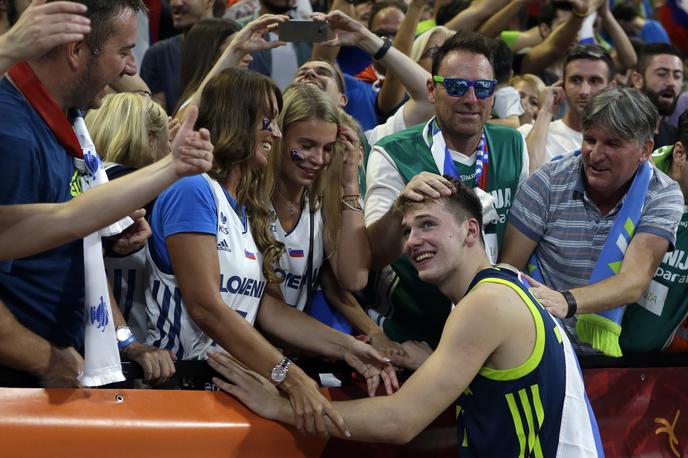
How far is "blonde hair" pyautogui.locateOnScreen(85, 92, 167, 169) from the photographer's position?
462 cm

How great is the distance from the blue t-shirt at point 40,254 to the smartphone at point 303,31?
2.09m

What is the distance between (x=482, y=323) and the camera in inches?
152

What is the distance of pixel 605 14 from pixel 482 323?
6.26m

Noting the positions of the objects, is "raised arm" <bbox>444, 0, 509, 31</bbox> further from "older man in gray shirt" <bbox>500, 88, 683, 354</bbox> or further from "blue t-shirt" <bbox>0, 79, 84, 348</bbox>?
"blue t-shirt" <bbox>0, 79, 84, 348</bbox>

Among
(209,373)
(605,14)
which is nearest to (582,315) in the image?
(209,373)

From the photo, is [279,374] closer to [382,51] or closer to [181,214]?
[181,214]

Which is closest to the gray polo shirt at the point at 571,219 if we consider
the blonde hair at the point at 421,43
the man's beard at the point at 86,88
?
the man's beard at the point at 86,88

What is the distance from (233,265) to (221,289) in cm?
10

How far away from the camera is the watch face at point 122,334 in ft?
13.1

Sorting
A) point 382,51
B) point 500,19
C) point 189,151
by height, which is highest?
point 189,151

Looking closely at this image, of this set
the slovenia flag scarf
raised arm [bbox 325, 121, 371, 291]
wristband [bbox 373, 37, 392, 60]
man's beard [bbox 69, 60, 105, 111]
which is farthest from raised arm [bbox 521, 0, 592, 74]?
man's beard [bbox 69, 60, 105, 111]

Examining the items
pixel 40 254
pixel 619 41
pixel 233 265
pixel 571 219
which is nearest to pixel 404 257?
pixel 571 219

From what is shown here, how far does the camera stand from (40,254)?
11.8ft

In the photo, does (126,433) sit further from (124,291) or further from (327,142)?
(327,142)
